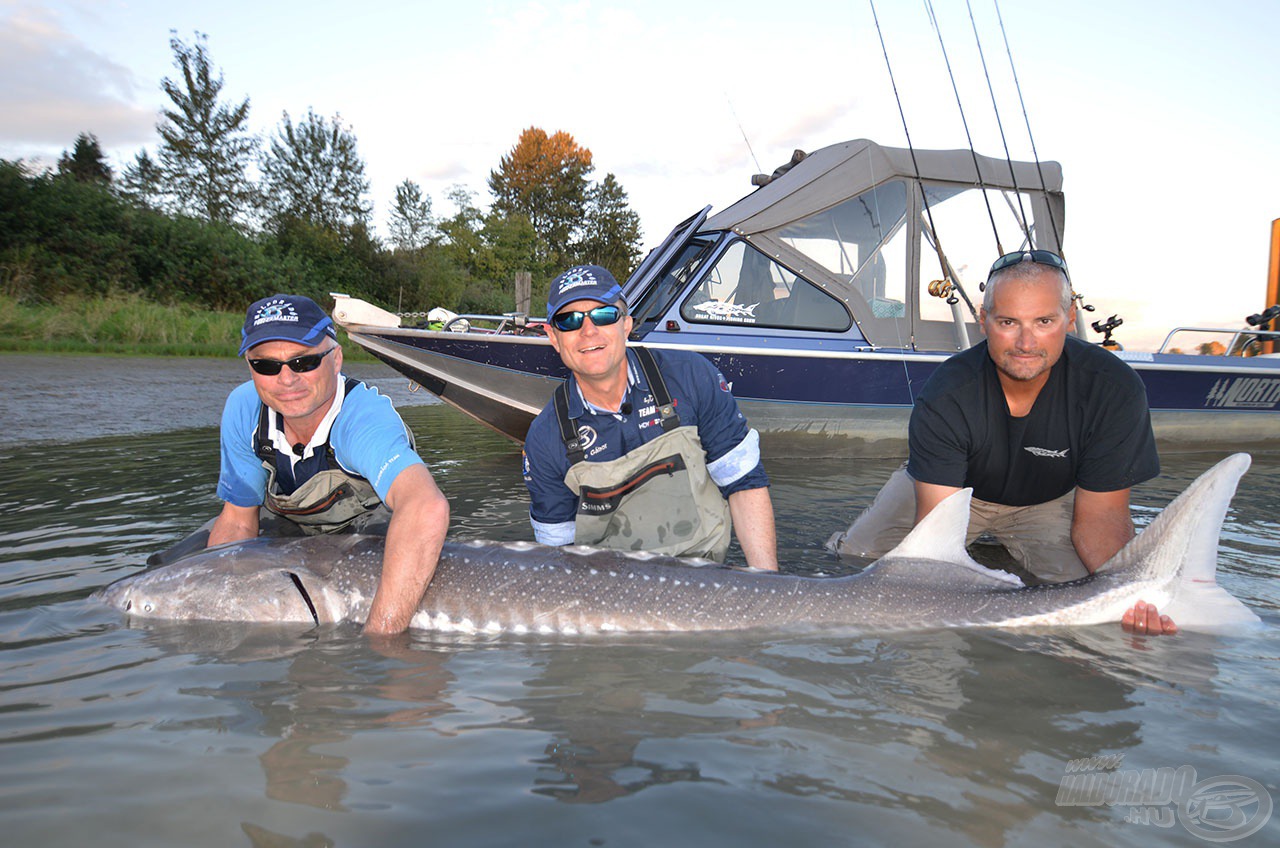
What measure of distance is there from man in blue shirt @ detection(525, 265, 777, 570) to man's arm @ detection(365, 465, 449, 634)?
739mm

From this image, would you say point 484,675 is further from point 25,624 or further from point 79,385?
point 79,385

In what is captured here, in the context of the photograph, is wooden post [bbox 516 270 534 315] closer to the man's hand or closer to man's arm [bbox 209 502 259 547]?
man's arm [bbox 209 502 259 547]

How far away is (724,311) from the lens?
7164 millimetres

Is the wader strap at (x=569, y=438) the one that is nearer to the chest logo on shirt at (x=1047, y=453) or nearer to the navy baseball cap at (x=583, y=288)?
the navy baseball cap at (x=583, y=288)

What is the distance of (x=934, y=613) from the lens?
111 inches

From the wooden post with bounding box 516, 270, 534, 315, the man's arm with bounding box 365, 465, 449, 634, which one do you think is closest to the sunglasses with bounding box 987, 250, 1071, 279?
the man's arm with bounding box 365, 465, 449, 634

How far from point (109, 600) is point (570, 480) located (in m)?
1.85

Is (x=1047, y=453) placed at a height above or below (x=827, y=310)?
below

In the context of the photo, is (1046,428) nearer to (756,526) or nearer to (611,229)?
(756,526)

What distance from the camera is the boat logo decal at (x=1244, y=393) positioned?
7.99m

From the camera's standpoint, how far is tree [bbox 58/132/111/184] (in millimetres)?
31734

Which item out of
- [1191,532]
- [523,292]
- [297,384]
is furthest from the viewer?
[523,292]

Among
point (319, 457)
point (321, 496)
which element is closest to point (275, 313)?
point (319, 457)

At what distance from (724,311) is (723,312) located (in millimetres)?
14
